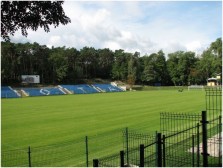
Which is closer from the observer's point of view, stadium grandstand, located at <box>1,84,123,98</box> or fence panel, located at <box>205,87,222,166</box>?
fence panel, located at <box>205,87,222,166</box>

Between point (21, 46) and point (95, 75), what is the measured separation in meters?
30.5

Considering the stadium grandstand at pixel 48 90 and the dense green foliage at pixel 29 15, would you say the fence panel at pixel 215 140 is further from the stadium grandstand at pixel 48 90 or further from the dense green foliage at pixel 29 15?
the stadium grandstand at pixel 48 90

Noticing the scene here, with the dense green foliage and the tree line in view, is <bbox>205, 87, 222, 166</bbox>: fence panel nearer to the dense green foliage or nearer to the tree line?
the dense green foliage

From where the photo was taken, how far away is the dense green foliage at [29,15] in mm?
6109

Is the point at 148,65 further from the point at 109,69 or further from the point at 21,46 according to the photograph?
the point at 21,46

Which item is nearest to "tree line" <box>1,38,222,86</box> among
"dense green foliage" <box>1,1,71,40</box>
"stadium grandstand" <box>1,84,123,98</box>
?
"stadium grandstand" <box>1,84,123,98</box>

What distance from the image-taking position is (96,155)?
1426 cm

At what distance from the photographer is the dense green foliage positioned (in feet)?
20.0

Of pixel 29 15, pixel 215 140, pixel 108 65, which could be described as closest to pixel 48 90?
pixel 108 65

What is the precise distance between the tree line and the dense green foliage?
84593 mm

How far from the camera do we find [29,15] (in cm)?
634

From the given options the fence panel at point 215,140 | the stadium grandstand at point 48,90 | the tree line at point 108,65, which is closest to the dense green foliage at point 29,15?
the fence panel at point 215,140

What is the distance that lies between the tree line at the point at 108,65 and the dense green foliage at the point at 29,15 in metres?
84.6

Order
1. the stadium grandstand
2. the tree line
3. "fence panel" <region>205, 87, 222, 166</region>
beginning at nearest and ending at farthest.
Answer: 1. "fence panel" <region>205, 87, 222, 166</region>
2. the stadium grandstand
3. the tree line
